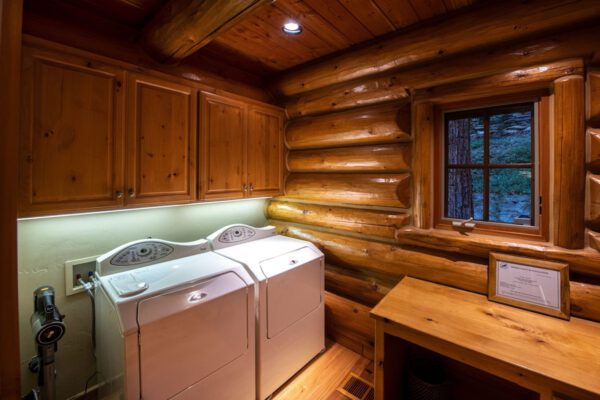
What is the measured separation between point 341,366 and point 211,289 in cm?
137

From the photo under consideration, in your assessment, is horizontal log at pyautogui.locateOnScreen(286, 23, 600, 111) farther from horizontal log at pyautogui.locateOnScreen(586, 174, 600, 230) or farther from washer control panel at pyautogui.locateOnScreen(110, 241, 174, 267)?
washer control panel at pyautogui.locateOnScreen(110, 241, 174, 267)

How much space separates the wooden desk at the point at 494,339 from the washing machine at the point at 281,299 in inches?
26.5

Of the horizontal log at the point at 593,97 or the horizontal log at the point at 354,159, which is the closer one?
the horizontal log at the point at 593,97

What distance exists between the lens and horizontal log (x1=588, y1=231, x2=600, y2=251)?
1397 mm

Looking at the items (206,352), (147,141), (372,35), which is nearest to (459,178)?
(372,35)

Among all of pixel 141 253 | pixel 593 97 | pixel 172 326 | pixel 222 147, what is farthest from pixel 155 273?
pixel 593 97

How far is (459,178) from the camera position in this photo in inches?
78.3

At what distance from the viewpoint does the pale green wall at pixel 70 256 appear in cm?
162

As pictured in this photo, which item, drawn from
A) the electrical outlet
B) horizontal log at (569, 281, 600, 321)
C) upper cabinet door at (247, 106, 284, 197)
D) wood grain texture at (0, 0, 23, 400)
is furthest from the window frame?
the electrical outlet

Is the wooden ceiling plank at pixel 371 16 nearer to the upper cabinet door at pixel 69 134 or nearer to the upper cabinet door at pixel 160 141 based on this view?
the upper cabinet door at pixel 160 141

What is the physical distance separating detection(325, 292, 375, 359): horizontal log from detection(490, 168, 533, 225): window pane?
1240mm

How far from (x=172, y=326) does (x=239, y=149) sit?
4.71 feet

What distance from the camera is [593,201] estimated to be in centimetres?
141

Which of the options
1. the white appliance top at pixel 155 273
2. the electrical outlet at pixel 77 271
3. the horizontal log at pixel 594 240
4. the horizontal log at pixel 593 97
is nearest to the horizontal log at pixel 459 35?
the horizontal log at pixel 593 97
